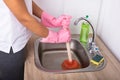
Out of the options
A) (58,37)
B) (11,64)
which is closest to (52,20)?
(58,37)

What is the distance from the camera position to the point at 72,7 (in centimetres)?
147

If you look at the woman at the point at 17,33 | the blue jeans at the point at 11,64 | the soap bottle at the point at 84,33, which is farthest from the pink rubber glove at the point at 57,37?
the soap bottle at the point at 84,33

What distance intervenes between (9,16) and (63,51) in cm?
61

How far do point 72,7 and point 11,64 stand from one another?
2.16 feet

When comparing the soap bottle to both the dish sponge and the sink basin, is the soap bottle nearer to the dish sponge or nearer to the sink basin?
the sink basin

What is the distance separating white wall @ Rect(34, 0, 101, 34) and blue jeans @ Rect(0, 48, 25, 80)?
458 mm

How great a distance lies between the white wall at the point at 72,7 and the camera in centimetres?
144

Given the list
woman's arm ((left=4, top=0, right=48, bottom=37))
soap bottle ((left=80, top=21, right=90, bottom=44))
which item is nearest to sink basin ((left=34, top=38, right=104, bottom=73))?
soap bottle ((left=80, top=21, right=90, bottom=44))

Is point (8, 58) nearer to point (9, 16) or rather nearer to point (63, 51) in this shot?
point (9, 16)

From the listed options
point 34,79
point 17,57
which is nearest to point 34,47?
point 17,57

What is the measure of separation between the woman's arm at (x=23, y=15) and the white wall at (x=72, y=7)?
45cm

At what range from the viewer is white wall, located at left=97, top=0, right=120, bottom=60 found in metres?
1.24

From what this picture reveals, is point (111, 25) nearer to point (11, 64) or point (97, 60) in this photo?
point (97, 60)

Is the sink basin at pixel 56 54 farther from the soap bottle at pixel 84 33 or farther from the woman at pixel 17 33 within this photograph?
the woman at pixel 17 33
